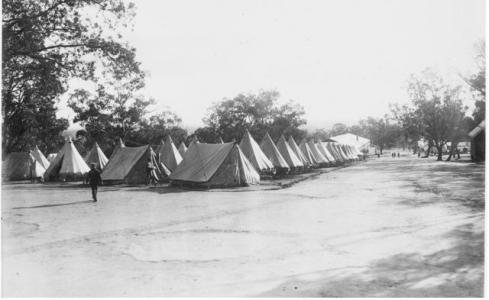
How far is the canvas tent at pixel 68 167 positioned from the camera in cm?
2723

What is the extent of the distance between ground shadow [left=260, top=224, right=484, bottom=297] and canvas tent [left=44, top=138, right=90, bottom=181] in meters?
24.0

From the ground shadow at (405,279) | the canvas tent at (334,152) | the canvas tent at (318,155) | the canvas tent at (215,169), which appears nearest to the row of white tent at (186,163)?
the canvas tent at (215,169)

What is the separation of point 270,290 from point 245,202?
344 inches

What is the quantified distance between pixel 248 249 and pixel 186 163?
14.5 m

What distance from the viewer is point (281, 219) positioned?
1084 centimetres

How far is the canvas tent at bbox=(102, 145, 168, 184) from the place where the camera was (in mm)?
23312

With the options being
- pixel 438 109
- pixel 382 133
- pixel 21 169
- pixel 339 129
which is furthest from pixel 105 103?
pixel 339 129

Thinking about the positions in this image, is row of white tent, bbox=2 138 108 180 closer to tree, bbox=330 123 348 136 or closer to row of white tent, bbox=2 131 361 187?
row of white tent, bbox=2 131 361 187

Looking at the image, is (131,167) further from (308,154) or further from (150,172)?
(308,154)

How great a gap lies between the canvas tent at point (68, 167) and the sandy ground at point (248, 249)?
13693mm

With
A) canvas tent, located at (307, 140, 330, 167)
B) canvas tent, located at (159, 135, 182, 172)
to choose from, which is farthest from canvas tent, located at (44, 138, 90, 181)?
canvas tent, located at (307, 140, 330, 167)


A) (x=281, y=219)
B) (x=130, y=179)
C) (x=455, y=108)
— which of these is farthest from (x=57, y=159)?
(x=455, y=108)

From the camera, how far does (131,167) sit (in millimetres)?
23406

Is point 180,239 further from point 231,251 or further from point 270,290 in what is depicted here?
point 270,290
